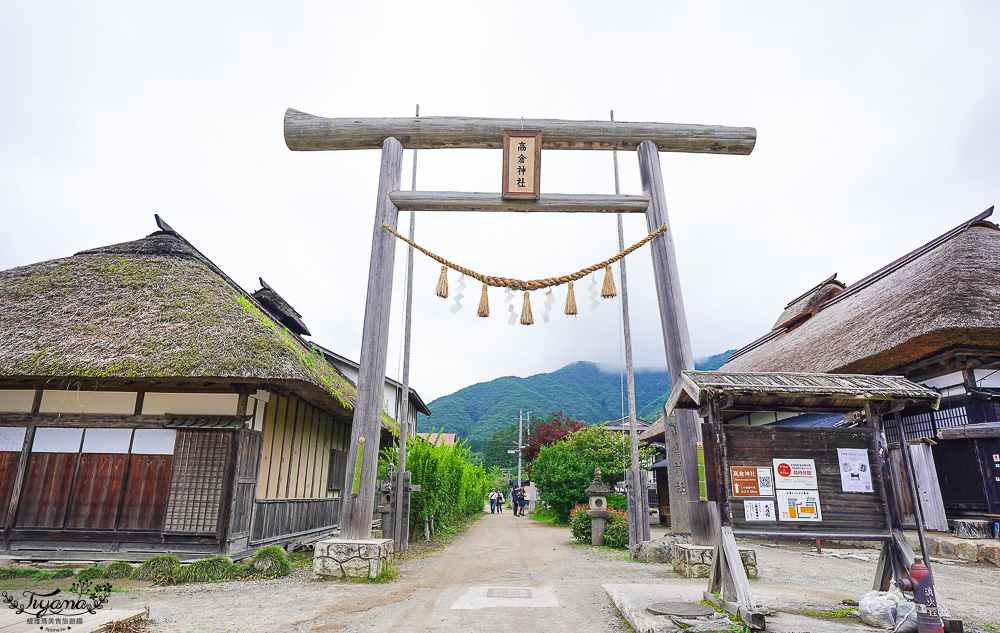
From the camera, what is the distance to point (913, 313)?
9.17 meters

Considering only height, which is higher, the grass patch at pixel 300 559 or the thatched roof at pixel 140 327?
the thatched roof at pixel 140 327

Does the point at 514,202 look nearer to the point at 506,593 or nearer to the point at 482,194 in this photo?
the point at 482,194

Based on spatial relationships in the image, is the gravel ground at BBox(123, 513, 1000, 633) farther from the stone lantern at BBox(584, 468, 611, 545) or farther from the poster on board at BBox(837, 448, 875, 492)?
the stone lantern at BBox(584, 468, 611, 545)

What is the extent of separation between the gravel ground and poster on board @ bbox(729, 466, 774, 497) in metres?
1.10

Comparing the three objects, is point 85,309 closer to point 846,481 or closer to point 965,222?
point 846,481

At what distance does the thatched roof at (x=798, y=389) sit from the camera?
492 centimetres

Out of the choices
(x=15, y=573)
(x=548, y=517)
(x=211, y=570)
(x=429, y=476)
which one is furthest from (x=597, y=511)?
(x=15, y=573)

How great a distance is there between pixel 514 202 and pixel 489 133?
3.98ft

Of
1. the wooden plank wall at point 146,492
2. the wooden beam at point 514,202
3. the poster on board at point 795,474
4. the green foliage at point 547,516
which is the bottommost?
the green foliage at point 547,516

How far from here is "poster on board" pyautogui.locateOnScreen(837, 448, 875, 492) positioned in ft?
16.7

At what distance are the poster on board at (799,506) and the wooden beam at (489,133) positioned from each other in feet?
18.4

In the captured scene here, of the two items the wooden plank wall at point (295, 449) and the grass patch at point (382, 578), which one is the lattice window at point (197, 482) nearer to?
the wooden plank wall at point (295, 449)

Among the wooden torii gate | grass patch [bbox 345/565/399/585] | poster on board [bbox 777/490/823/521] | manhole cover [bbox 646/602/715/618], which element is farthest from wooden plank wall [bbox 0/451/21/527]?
poster on board [bbox 777/490/823/521]

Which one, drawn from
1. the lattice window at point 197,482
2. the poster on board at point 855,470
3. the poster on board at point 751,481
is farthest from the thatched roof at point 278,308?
the poster on board at point 855,470
